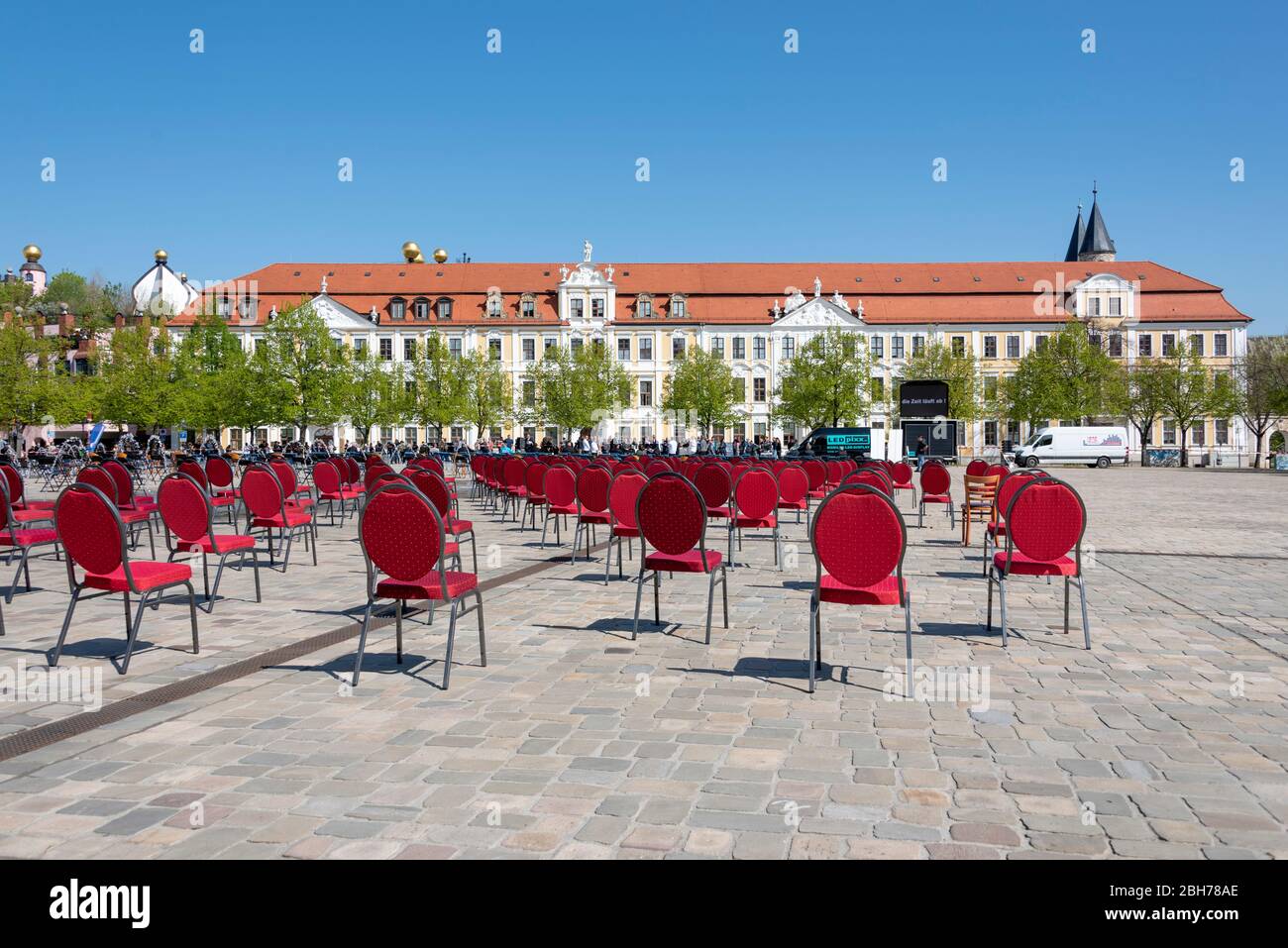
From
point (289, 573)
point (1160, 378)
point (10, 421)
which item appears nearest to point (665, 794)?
point (289, 573)

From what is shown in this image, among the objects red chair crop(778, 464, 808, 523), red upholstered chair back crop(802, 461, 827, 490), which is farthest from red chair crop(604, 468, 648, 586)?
red upholstered chair back crop(802, 461, 827, 490)

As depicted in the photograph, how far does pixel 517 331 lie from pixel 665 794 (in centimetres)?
7459

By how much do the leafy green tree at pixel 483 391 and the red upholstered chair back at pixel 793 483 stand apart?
165ft

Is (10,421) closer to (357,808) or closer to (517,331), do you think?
(517,331)

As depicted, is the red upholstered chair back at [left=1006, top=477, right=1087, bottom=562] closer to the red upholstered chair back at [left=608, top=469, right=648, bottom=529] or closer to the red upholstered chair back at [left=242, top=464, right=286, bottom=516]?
the red upholstered chair back at [left=608, top=469, right=648, bottom=529]

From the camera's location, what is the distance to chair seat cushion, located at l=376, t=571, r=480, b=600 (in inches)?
227

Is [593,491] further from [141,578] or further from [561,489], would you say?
[141,578]

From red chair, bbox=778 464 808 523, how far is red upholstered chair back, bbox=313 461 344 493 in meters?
6.59

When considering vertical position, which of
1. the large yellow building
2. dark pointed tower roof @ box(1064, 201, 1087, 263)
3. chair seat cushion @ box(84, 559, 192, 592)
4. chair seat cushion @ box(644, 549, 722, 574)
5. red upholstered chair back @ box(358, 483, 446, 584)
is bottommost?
chair seat cushion @ box(644, 549, 722, 574)

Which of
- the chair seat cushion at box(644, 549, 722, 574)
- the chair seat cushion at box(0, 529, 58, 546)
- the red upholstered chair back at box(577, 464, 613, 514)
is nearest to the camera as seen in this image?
the chair seat cushion at box(644, 549, 722, 574)

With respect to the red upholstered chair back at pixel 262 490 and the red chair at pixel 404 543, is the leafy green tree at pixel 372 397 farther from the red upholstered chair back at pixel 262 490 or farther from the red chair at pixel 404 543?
the red chair at pixel 404 543

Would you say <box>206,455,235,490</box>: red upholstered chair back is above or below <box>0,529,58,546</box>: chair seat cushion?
above

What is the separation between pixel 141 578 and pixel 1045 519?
6.17 meters
